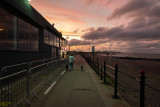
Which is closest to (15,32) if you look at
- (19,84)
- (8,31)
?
(8,31)

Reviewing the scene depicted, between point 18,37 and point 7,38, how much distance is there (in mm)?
1529

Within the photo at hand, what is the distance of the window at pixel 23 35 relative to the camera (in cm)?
971

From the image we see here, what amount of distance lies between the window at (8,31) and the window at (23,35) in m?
0.68

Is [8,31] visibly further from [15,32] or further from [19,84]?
[19,84]

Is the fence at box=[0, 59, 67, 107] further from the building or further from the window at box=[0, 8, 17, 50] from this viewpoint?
the window at box=[0, 8, 17, 50]

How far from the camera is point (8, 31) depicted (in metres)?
8.13

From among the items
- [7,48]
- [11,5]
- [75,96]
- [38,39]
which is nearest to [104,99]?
[75,96]

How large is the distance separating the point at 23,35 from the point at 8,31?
85.8 inches

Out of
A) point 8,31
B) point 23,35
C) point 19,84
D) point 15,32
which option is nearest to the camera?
point 19,84

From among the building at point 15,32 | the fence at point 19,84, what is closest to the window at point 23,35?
the building at point 15,32

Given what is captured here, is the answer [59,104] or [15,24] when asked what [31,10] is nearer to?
[15,24]

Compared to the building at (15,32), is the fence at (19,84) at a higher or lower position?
lower

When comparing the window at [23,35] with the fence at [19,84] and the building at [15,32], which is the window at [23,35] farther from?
the fence at [19,84]

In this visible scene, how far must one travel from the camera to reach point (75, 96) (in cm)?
522
